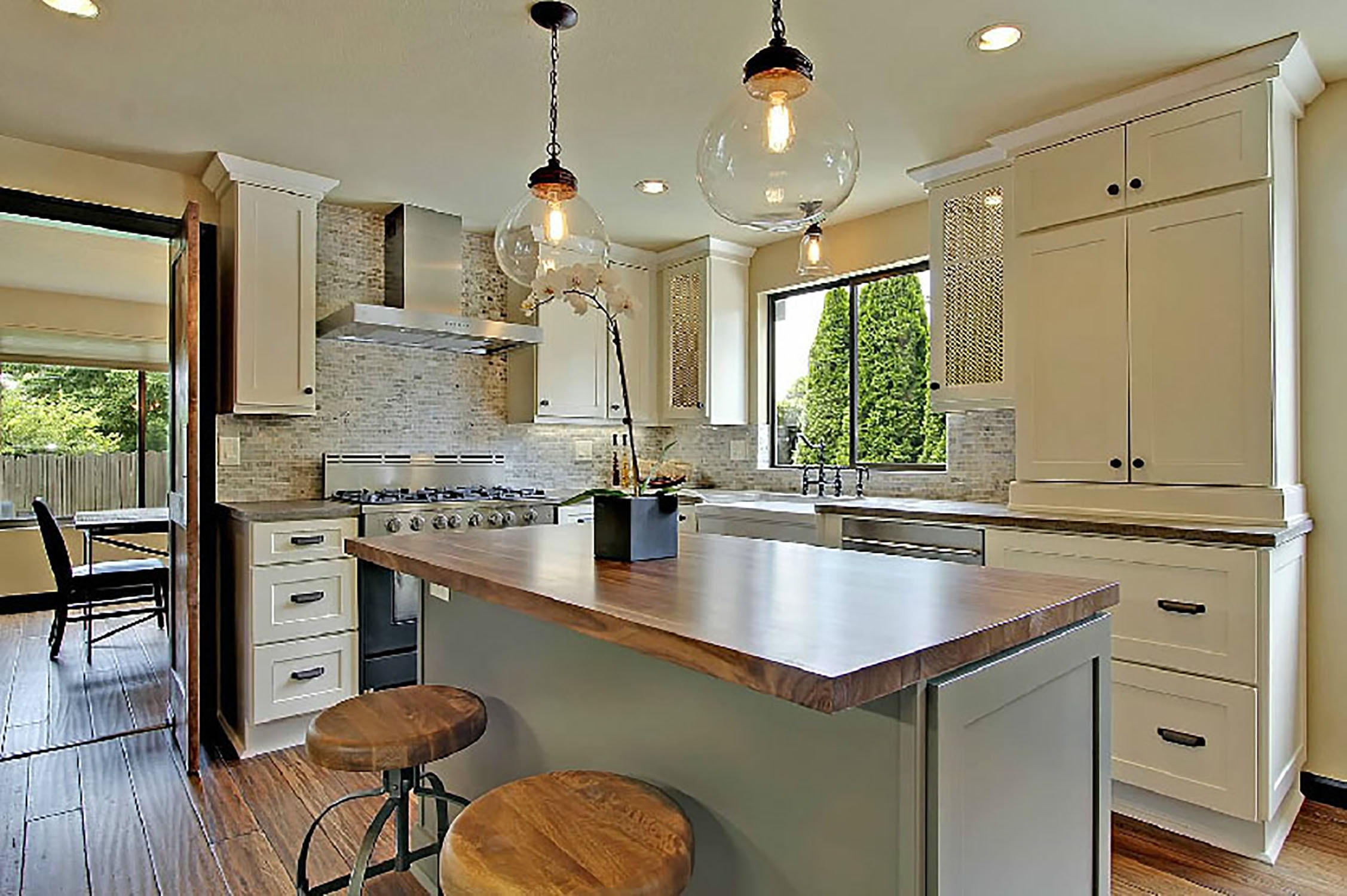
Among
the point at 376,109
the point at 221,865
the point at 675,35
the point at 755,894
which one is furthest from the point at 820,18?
the point at 221,865

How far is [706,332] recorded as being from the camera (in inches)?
186

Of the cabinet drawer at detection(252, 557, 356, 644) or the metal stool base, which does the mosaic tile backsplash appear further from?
the metal stool base

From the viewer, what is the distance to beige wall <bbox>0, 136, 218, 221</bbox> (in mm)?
3148

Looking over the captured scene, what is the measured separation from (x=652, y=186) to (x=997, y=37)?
5.81ft

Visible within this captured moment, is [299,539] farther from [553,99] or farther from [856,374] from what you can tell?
[856,374]

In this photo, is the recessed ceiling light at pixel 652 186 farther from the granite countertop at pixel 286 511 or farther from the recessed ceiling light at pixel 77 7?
the recessed ceiling light at pixel 77 7

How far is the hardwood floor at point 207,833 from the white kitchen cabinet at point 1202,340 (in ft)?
3.72

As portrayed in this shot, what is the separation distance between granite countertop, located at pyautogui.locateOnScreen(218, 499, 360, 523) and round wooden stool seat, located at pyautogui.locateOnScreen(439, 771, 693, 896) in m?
2.24

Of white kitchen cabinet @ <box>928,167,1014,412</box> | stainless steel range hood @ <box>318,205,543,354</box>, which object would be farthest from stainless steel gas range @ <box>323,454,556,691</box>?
white kitchen cabinet @ <box>928,167,1014,412</box>

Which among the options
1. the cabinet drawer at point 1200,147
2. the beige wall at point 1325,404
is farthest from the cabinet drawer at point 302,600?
the beige wall at point 1325,404

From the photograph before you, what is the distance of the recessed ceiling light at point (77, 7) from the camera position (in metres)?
2.19

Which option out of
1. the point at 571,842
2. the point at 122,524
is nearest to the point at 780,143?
the point at 571,842

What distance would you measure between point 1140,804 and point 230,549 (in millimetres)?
3619

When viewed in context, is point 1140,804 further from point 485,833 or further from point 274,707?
point 274,707
